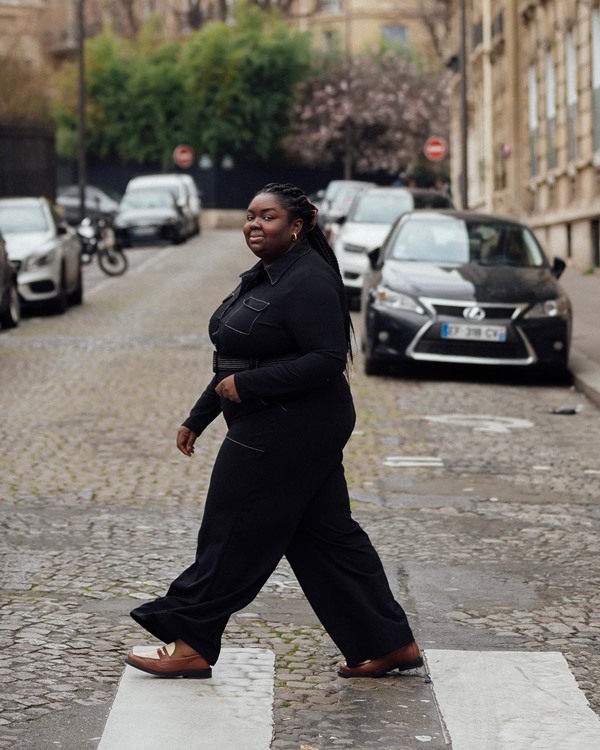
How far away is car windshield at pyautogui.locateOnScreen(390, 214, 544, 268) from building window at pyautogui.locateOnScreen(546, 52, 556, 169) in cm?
1904

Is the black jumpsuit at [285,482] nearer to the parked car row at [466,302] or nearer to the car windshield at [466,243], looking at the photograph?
the parked car row at [466,302]

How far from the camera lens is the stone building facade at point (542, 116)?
30297 mm

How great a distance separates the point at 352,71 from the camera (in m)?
→ 71.1

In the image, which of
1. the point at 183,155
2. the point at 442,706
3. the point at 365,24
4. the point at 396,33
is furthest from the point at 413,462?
the point at 396,33

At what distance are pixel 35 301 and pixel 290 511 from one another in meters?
17.5

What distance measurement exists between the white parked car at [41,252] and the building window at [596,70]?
9.95 m

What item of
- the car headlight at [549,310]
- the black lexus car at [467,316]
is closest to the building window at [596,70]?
the black lexus car at [467,316]

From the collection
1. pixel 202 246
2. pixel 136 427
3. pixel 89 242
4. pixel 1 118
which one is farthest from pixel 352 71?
pixel 136 427

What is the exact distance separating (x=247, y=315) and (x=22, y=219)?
18.7 metres

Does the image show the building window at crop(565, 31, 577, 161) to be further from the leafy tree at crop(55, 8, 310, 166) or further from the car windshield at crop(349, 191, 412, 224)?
the leafy tree at crop(55, 8, 310, 166)

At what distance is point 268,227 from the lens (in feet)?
17.0

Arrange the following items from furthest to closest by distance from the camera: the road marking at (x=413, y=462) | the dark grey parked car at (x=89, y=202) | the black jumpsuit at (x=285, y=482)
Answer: the dark grey parked car at (x=89, y=202), the road marking at (x=413, y=462), the black jumpsuit at (x=285, y=482)

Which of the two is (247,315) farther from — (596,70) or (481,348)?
(596,70)

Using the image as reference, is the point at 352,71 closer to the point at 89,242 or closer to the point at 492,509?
the point at 89,242
